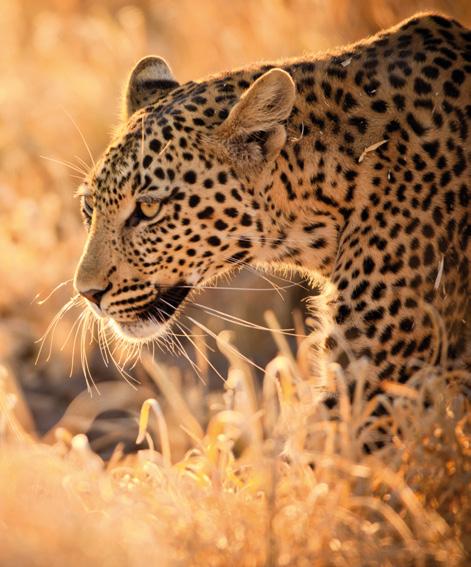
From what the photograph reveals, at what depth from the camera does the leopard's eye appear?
5542mm

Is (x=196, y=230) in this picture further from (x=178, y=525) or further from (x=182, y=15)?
(x=182, y=15)

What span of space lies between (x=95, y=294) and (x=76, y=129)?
565 centimetres

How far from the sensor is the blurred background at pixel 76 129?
8.45 metres

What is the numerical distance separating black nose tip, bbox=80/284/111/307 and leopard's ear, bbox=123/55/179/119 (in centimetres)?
111

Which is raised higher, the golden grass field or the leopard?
the leopard

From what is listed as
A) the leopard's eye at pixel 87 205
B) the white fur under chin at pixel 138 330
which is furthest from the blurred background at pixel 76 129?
the white fur under chin at pixel 138 330

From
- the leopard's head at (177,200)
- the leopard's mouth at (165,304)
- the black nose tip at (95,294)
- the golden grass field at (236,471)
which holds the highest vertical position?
the leopard's head at (177,200)

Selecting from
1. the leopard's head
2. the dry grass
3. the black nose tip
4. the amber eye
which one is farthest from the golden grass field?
the amber eye

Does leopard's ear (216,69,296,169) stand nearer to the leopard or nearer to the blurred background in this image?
the leopard

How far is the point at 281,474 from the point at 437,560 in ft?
2.56

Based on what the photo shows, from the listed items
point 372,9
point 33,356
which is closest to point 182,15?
point 372,9

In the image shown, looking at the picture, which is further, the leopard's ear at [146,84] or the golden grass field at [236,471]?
the leopard's ear at [146,84]

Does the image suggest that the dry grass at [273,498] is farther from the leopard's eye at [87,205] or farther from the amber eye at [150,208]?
the leopard's eye at [87,205]

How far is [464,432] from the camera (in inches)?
180
